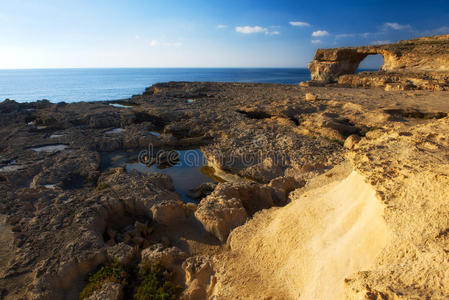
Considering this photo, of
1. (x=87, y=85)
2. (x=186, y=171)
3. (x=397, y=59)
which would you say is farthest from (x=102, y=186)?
(x=87, y=85)

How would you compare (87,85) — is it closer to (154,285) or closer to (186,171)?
(186,171)

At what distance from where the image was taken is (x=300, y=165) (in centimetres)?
929

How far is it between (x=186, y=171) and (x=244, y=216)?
507cm

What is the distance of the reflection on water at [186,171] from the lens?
9.61 meters

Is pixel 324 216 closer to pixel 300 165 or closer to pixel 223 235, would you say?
pixel 223 235

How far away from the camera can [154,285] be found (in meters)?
4.64

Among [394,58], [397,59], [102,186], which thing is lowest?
[102,186]

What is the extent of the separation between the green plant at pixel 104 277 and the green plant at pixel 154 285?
32 cm

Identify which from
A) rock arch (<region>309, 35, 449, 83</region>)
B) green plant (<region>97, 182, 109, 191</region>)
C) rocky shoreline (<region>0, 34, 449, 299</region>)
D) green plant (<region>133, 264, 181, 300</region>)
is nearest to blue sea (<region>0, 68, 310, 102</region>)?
rock arch (<region>309, 35, 449, 83</region>)

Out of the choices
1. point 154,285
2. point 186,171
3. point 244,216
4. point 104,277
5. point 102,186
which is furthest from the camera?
point 186,171

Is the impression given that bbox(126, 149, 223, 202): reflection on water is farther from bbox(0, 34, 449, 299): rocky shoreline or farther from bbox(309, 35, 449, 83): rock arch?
bbox(309, 35, 449, 83): rock arch

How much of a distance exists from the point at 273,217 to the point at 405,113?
495 inches

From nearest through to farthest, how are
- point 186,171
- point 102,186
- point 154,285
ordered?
point 154,285 < point 102,186 < point 186,171

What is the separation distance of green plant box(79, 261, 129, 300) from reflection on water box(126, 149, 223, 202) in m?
3.72
